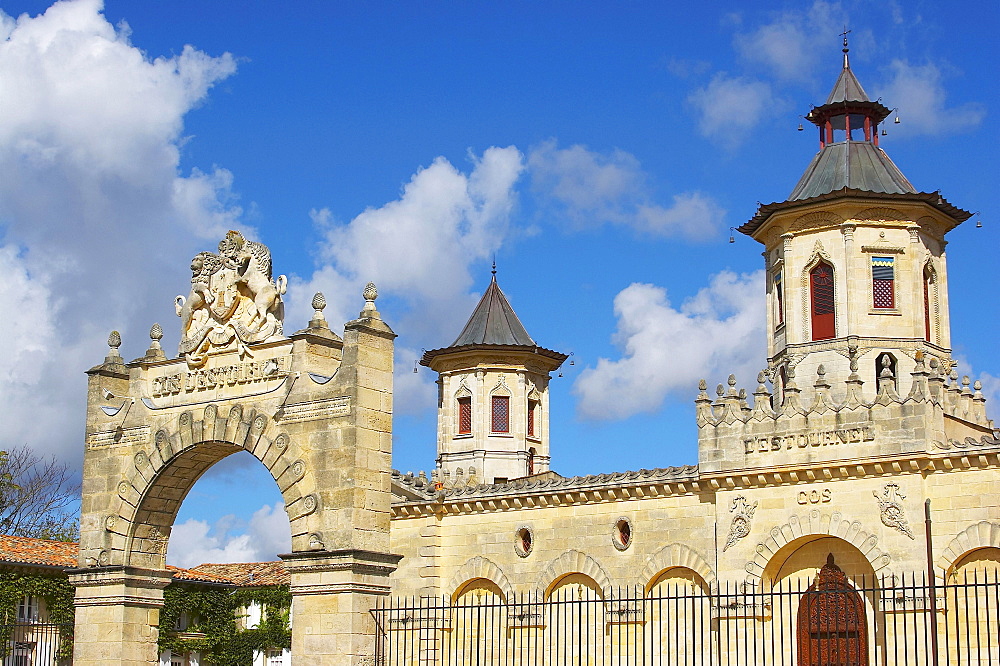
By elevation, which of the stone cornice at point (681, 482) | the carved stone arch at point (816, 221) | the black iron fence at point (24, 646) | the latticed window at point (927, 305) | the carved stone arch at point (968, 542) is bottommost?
the black iron fence at point (24, 646)

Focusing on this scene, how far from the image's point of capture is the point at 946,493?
24578 mm

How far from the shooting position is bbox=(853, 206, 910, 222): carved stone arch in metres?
30.0


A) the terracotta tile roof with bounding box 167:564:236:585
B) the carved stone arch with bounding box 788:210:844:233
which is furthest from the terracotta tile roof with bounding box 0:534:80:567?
the carved stone arch with bounding box 788:210:844:233

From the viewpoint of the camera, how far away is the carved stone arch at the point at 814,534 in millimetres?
25047

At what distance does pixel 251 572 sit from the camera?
41.3 meters

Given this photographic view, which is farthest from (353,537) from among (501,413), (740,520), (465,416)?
(465,416)

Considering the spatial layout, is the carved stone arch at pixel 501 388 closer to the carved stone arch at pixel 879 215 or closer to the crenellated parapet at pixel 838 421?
the crenellated parapet at pixel 838 421

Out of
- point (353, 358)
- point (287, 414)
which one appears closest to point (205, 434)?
point (287, 414)

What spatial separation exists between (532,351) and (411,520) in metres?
8.84

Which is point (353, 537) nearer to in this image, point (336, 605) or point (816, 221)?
point (336, 605)

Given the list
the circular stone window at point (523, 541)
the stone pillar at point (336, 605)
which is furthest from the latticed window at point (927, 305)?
the stone pillar at point (336, 605)

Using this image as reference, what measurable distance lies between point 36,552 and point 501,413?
13.7 m

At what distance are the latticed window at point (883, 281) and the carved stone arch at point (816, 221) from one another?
1269 mm

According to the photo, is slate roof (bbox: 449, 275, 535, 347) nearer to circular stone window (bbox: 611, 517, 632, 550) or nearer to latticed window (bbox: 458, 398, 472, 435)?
latticed window (bbox: 458, 398, 472, 435)
